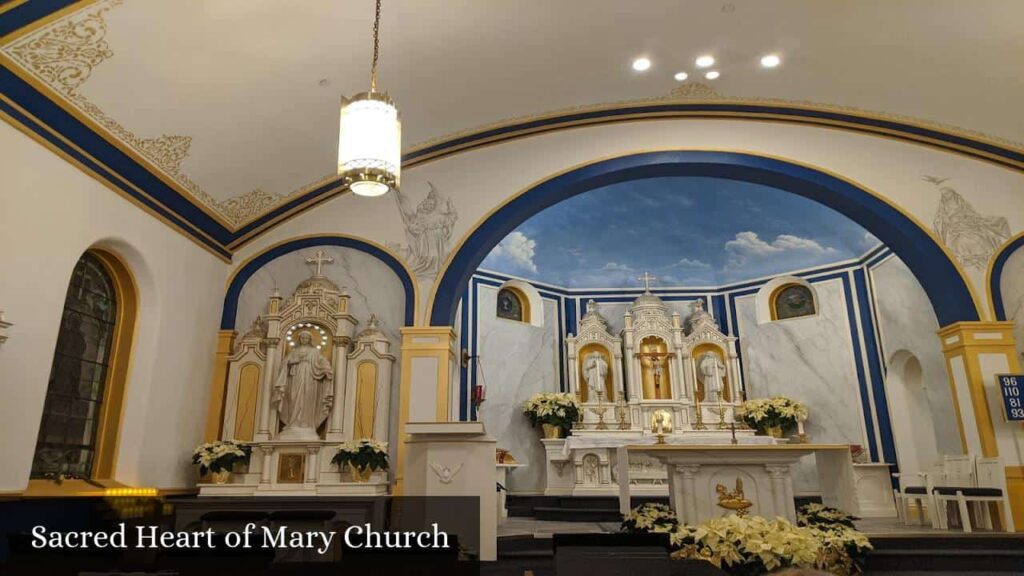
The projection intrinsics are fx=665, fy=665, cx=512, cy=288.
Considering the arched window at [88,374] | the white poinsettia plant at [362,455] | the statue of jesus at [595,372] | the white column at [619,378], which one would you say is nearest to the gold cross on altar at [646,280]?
the white column at [619,378]

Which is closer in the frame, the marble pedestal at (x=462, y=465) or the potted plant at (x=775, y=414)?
the marble pedestal at (x=462, y=465)

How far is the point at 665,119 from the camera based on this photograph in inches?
338

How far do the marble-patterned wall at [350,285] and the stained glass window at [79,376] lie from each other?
5.98 feet

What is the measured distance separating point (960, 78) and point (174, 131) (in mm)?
8072

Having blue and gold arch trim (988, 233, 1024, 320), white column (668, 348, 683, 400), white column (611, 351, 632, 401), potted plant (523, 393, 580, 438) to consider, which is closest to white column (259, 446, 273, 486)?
potted plant (523, 393, 580, 438)

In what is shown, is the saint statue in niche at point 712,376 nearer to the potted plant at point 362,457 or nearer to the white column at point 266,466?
the potted plant at point 362,457

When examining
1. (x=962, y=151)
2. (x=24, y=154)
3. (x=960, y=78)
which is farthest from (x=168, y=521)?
(x=962, y=151)

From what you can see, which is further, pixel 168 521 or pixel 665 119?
pixel 665 119

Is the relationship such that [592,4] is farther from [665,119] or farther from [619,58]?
[665,119]

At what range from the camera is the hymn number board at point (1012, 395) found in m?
7.21

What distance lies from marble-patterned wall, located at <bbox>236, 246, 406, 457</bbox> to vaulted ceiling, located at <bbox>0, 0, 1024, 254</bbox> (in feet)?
2.03

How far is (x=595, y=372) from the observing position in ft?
38.6

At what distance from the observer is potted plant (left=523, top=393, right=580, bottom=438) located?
36.0 feet

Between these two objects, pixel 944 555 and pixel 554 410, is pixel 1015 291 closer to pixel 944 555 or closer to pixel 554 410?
pixel 944 555
